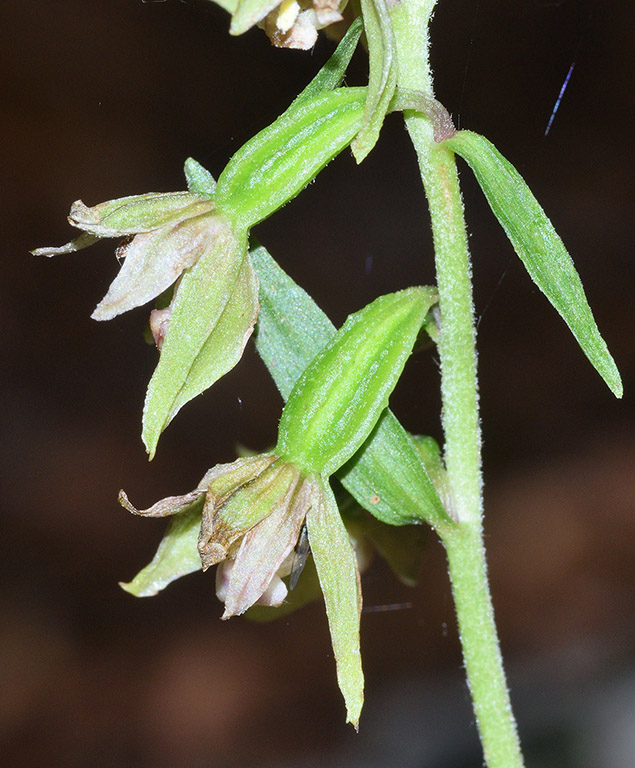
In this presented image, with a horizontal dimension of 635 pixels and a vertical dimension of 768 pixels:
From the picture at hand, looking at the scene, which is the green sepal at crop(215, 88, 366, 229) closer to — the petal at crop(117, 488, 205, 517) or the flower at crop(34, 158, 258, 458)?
the flower at crop(34, 158, 258, 458)

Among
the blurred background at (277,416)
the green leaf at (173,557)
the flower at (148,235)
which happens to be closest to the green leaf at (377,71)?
the flower at (148,235)

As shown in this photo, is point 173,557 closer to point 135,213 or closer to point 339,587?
point 339,587

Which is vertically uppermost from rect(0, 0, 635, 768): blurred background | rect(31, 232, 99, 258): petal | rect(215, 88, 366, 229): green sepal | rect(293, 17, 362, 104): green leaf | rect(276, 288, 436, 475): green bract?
rect(31, 232, 99, 258): petal

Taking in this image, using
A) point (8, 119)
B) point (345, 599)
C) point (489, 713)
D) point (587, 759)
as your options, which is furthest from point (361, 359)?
point (8, 119)

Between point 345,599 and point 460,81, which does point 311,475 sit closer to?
point 345,599

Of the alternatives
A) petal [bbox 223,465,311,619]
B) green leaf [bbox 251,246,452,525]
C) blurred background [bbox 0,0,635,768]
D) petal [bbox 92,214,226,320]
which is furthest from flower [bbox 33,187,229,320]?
blurred background [bbox 0,0,635,768]
